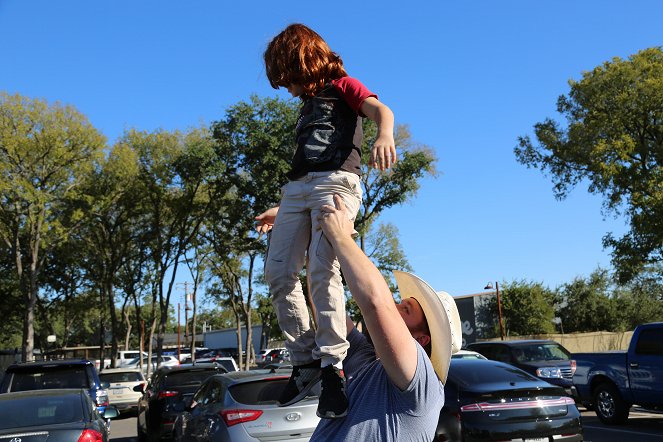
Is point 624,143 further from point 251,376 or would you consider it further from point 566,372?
point 251,376

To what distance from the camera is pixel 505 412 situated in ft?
28.7

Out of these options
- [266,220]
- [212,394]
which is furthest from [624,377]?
[266,220]

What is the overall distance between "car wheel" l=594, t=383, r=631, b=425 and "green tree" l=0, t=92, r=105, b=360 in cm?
2406

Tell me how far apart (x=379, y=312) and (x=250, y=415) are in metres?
5.80

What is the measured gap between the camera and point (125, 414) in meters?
24.0

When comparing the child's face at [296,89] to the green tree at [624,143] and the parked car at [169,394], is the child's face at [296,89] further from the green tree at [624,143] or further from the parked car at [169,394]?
the green tree at [624,143]

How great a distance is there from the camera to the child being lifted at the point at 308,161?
311 cm

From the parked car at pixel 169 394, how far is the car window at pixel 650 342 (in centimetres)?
831

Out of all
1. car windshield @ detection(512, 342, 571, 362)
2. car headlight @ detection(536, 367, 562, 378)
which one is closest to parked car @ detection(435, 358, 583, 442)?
car headlight @ detection(536, 367, 562, 378)

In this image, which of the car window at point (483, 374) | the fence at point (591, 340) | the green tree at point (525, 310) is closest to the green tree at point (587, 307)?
the green tree at point (525, 310)

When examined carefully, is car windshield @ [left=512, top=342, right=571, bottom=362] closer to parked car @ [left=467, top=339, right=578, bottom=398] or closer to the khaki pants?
parked car @ [left=467, top=339, right=578, bottom=398]

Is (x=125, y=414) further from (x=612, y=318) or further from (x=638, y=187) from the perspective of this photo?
(x=612, y=318)

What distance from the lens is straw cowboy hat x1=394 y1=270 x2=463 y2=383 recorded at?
253cm

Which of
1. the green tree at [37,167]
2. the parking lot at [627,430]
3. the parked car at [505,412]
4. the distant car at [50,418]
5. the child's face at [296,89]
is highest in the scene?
the green tree at [37,167]
